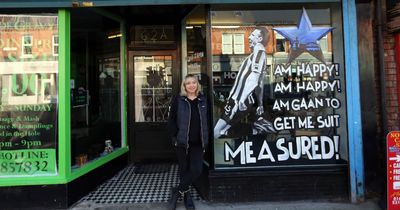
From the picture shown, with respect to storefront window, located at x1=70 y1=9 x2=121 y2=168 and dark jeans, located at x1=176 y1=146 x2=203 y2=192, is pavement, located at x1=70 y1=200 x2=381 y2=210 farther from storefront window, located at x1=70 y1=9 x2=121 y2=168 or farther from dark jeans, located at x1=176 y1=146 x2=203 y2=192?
storefront window, located at x1=70 y1=9 x2=121 y2=168

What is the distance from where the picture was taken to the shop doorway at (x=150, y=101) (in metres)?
7.20

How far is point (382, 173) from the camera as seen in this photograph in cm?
507

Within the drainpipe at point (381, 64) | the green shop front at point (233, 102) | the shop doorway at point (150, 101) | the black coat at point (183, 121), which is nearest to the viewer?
the black coat at point (183, 121)

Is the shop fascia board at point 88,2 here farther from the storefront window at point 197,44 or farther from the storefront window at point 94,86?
the storefront window at point 197,44

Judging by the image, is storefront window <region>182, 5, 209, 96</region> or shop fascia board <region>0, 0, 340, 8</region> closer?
shop fascia board <region>0, 0, 340, 8</region>

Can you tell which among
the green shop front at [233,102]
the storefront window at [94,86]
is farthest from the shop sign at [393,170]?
the storefront window at [94,86]

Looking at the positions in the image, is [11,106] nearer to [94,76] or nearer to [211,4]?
[94,76]

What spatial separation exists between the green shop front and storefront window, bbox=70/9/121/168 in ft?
0.14

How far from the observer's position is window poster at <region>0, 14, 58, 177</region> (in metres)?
4.85

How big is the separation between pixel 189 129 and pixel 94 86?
7.68ft

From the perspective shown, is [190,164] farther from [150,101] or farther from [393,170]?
[150,101]

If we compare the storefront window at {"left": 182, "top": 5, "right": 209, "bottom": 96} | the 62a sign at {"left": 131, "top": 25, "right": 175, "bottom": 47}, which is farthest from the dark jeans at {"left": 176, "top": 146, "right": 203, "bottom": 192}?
the 62a sign at {"left": 131, "top": 25, "right": 175, "bottom": 47}

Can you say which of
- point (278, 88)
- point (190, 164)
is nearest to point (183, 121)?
point (190, 164)

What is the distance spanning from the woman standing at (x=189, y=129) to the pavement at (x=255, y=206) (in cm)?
24
